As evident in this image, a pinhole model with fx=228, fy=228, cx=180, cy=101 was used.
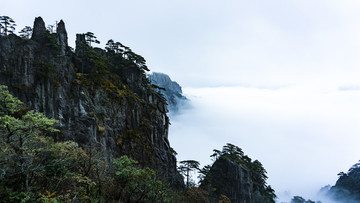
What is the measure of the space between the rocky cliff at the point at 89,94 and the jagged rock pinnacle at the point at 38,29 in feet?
0.73

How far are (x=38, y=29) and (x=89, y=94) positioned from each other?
21044 mm

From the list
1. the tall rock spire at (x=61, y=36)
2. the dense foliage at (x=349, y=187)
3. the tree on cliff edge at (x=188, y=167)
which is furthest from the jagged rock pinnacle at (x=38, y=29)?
the dense foliage at (x=349, y=187)

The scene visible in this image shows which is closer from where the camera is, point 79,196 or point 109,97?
point 79,196

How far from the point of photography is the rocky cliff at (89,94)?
48750mm

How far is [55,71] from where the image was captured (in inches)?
2078

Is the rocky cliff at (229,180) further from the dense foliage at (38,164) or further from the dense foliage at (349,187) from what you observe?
the dense foliage at (349,187)

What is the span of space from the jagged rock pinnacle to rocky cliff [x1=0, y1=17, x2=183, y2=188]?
0.73ft

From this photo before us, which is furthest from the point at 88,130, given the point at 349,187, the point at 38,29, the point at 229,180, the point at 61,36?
the point at 349,187

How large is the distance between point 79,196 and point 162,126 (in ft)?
151

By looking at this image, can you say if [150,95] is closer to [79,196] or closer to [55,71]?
[55,71]

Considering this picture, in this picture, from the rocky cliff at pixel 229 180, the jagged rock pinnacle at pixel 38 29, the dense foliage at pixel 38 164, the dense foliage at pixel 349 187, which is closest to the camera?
the dense foliage at pixel 38 164

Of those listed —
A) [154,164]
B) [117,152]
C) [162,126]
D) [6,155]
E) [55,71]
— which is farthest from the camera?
[162,126]

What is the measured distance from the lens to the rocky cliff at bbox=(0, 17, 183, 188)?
1919 inches

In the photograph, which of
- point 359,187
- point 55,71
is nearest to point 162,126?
point 55,71
